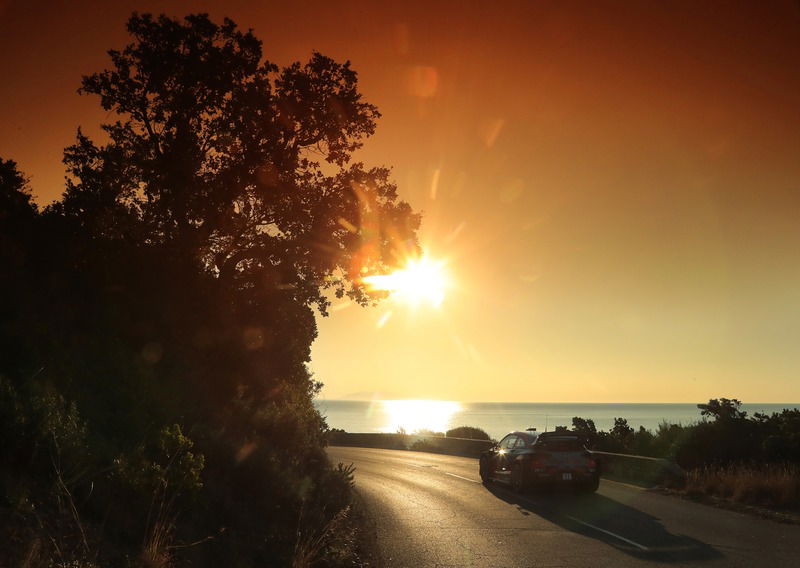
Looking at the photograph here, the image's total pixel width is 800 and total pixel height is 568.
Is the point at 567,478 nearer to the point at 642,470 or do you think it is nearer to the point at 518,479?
the point at 518,479

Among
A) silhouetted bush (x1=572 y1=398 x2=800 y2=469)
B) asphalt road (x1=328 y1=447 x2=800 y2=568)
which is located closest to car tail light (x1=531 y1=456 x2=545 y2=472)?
asphalt road (x1=328 y1=447 x2=800 y2=568)

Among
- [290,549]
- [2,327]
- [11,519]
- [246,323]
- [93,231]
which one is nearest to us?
[11,519]

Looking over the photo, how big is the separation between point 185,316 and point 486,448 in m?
22.0

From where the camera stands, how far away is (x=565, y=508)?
50.1ft

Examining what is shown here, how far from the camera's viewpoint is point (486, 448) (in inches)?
1391

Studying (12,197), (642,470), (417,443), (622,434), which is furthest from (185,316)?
(417,443)

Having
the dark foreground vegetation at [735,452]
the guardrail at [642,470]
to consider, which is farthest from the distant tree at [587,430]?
the guardrail at [642,470]

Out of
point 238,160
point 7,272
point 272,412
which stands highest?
point 238,160

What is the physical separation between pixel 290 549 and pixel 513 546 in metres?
4.13

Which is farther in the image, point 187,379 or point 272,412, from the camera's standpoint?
point 272,412

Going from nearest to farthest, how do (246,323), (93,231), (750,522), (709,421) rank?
1. (750,522)
2. (93,231)
3. (246,323)
4. (709,421)

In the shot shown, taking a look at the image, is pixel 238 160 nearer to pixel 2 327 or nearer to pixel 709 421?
pixel 2 327

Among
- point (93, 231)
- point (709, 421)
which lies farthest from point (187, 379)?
point (709, 421)

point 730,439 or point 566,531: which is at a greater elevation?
point 730,439
